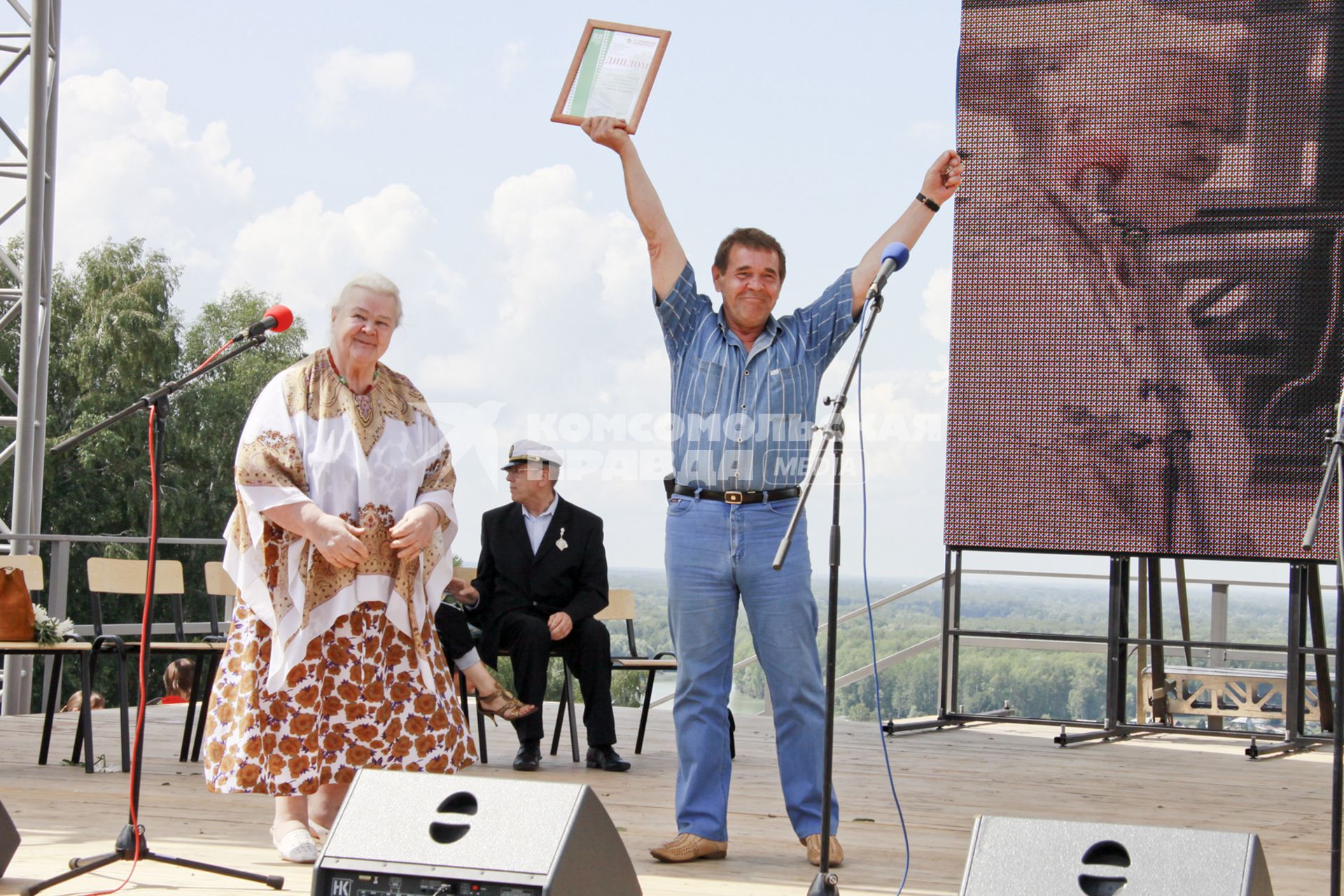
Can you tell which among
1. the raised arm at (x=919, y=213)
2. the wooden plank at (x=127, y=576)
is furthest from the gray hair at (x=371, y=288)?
the wooden plank at (x=127, y=576)

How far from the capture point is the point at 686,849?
306 cm

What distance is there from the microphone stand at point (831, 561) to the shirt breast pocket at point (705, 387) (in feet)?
2.11

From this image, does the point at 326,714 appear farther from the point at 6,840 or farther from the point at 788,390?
the point at 788,390

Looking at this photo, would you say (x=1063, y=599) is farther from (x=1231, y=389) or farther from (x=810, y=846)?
(x=810, y=846)

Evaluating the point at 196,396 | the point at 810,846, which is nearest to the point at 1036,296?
the point at 810,846

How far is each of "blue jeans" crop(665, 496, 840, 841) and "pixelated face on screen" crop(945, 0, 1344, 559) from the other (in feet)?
8.56

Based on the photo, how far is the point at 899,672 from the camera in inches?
289

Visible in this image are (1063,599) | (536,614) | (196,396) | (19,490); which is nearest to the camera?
(536,614)

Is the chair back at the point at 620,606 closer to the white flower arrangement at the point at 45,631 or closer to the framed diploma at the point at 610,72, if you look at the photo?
the white flower arrangement at the point at 45,631

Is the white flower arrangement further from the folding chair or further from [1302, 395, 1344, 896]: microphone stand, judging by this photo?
[1302, 395, 1344, 896]: microphone stand

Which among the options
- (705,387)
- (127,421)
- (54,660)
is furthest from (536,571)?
(127,421)

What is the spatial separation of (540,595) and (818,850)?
6.85ft

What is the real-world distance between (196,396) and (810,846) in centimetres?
2272

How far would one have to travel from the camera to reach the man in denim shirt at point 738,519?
10.0 feet
